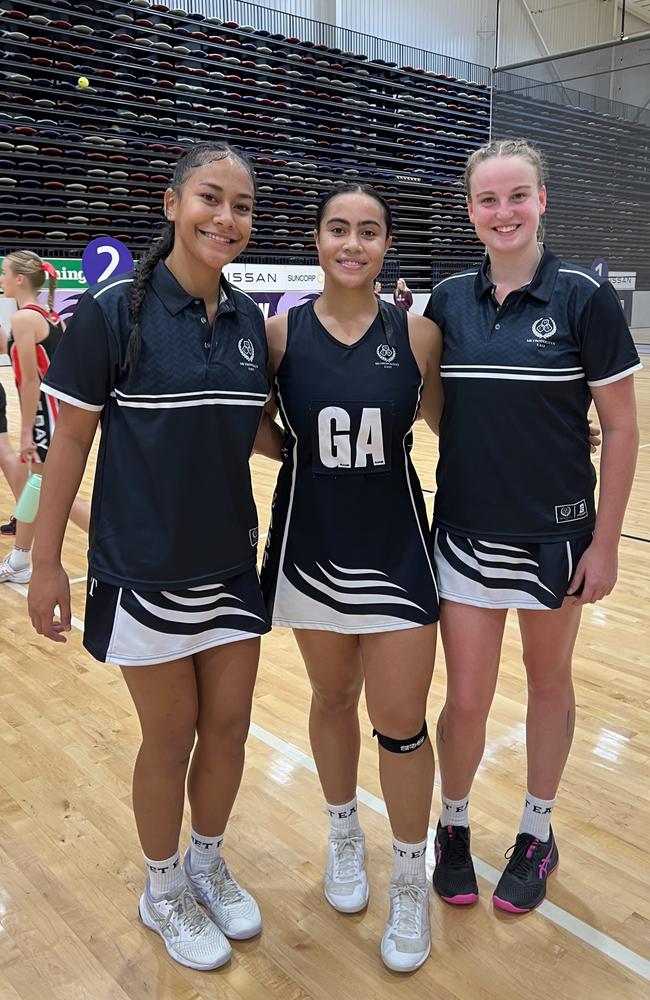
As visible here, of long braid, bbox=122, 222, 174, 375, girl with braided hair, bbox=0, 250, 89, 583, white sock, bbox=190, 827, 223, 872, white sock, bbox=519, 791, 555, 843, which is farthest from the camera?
girl with braided hair, bbox=0, 250, 89, 583

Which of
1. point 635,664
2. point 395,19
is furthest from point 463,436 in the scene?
point 395,19

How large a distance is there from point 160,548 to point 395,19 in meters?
14.8

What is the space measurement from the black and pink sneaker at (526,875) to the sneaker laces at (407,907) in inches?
8.2

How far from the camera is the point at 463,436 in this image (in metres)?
1.53

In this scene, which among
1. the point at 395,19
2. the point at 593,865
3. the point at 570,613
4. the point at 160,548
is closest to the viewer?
the point at 160,548

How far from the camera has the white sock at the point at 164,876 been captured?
1584mm

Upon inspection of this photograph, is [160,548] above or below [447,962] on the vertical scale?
above

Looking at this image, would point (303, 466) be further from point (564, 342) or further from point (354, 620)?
point (564, 342)

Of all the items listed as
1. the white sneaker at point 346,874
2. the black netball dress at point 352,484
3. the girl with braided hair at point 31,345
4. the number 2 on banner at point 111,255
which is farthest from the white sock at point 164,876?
the number 2 on banner at point 111,255

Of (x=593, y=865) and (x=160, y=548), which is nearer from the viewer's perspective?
(x=160, y=548)

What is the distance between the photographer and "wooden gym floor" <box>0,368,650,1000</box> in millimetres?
1529

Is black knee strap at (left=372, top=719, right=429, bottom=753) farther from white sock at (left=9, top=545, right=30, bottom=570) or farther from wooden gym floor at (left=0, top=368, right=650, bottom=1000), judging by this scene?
white sock at (left=9, top=545, right=30, bottom=570)

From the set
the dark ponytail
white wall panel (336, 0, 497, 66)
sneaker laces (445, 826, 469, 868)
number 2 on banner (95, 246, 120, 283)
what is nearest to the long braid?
the dark ponytail

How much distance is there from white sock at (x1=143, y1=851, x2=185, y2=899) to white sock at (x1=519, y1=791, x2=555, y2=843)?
75cm
